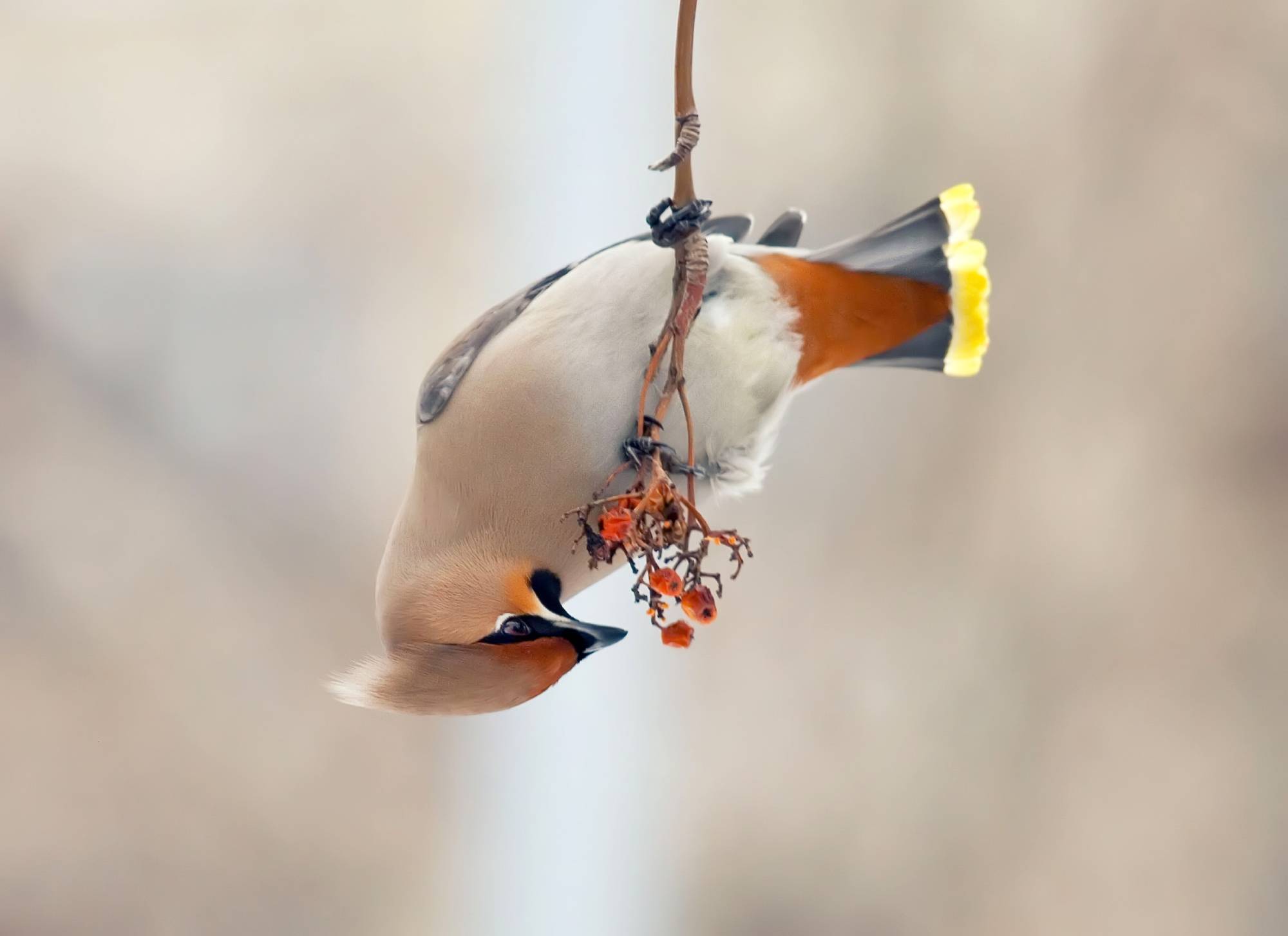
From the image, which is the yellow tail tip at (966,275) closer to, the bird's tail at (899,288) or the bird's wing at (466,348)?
the bird's tail at (899,288)

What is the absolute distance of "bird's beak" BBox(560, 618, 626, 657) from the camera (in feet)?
3.41

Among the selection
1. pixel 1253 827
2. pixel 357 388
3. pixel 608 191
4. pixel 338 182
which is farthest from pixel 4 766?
pixel 1253 827

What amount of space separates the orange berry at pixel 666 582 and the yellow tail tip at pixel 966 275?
0.73m

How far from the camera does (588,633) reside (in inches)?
41.1

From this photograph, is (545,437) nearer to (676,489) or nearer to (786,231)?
(676,489)

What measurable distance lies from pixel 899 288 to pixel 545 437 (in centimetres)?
53

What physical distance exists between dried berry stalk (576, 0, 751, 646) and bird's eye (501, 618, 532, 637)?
0.17 meters

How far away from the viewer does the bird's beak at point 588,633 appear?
1.04 m

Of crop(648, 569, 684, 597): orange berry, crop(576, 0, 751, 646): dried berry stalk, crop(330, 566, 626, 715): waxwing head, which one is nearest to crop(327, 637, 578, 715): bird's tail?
crop(330, 566, 626, 715): waxwing head

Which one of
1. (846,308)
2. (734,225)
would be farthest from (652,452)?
(734,225)

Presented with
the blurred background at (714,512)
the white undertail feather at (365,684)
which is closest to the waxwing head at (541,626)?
the white undertail feather at (365,684)

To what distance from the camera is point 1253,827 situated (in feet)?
4.95

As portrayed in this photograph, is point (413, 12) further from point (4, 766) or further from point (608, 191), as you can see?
point (4, 766)

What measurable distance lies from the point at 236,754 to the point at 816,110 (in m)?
1.34
